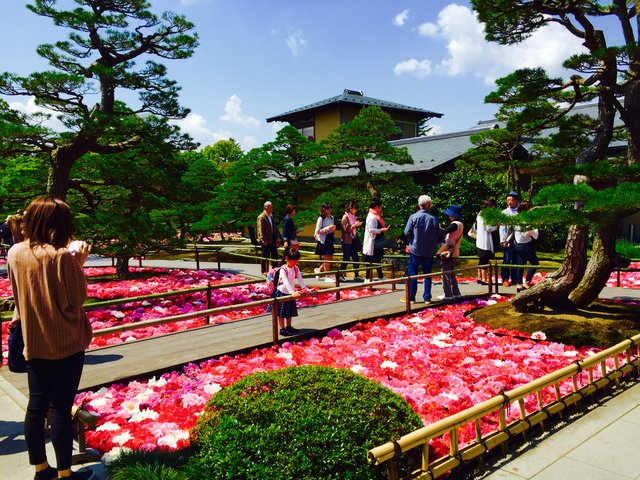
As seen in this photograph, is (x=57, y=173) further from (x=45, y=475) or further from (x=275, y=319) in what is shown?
(x=45, y=475)

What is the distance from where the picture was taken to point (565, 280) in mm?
7695

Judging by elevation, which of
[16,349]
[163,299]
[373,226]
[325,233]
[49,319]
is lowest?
[163,299]

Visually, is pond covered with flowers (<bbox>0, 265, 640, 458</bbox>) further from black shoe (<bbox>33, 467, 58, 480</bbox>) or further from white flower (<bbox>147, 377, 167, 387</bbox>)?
black shoe (<bbox>33, 467, 58, 480</bbox>)

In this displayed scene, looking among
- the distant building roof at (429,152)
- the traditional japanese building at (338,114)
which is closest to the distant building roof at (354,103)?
the traditional japanese building at (338,114)

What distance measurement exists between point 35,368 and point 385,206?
1508 cm

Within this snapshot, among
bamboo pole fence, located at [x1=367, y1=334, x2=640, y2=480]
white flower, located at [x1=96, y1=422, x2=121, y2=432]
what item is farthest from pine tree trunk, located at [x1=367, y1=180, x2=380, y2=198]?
white flower, located at [x1=96, y1=422, x2=121, y2=432]

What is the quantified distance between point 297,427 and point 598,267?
6.31 meters

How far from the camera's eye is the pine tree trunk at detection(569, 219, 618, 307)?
24.2 ft

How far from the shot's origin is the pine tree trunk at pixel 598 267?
737cm

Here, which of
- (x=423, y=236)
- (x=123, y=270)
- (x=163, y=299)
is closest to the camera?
(x=423, y=236)

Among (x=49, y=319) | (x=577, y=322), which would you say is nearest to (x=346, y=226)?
(x=577, y=322)

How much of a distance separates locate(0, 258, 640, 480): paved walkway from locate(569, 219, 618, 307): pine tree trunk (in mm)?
3045

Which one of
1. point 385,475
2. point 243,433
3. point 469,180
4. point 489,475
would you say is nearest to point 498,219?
point 489,475

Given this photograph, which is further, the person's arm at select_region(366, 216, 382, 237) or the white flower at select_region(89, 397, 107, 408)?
the person's arm at select_region(366, 216, 382, 237)
